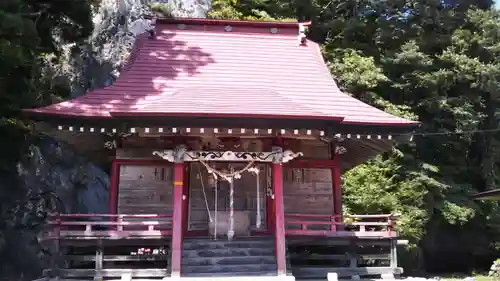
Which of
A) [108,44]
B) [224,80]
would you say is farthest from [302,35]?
[108,44]

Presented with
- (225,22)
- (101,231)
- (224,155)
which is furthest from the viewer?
(225,22)

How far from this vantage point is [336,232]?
404 inches

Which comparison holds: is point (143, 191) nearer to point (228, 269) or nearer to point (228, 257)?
point (228, 257)

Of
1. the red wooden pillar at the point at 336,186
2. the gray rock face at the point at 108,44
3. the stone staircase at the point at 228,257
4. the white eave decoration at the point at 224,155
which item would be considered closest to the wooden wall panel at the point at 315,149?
the red wooden pillar at the point at 336,186

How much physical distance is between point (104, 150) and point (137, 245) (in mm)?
3270

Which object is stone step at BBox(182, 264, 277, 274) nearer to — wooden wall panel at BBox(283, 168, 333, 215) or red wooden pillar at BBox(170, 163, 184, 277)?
red wooden pillar at BBox(170, 163, 184, 277)

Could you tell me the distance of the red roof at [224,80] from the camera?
965cm

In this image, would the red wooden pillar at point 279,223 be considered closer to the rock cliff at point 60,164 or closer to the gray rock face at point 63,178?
the rock cliff at point 60,164

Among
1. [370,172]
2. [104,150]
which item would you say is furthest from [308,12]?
[104,150]

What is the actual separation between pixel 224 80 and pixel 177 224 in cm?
463

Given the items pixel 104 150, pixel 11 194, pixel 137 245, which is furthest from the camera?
pixel 11 194

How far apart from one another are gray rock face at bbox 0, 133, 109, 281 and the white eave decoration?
658cm

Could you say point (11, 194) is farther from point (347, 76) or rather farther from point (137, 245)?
point (347, 76)

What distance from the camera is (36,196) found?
16.3 metres
